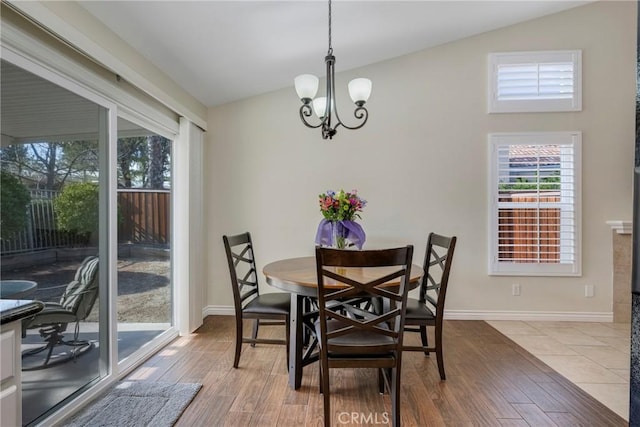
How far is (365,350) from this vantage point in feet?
5.75

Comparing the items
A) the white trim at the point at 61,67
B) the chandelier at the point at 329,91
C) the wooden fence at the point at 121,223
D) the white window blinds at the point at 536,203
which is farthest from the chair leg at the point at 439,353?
the white trim at the point at 61,67

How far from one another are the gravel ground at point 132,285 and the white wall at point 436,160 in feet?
2.41

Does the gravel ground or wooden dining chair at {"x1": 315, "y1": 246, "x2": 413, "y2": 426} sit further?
the gravel ground

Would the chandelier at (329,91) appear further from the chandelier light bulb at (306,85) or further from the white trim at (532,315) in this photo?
the white trim at (532,315)

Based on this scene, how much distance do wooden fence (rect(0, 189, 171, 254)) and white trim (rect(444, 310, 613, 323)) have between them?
320cm

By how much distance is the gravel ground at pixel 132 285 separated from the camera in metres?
1.79

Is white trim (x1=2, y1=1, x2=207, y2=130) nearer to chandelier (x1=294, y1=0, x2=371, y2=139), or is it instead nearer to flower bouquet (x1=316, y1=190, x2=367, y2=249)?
chandelier (x1=294, y1=0, x2=371, y2=139)

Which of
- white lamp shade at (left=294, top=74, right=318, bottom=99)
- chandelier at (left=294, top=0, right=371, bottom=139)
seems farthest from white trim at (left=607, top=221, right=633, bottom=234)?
white lamp shade at (left=294, top=74, right=318, bottom=99)

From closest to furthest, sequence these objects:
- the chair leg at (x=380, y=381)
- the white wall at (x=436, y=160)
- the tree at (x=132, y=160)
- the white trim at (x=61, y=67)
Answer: the white trim at (x=61, y=67)
the chair leg at (x=380, y=381)
the tree at (x=132, y=160)
the white wall at (x=436, y=160)

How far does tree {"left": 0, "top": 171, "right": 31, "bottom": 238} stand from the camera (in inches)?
62.1

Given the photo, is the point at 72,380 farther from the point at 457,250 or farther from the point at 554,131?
the point at 554,131

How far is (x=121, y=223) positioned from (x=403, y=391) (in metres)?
2.40

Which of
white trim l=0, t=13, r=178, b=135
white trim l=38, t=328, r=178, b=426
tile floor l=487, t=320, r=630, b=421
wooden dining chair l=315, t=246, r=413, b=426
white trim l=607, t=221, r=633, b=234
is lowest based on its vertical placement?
tile floor l=487, t=320, r=630, b=421

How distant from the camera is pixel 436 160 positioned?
3.64 m
